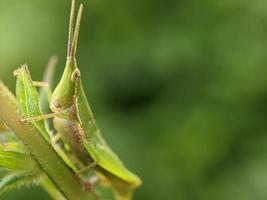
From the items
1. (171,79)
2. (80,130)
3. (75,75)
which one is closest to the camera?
(75,75)

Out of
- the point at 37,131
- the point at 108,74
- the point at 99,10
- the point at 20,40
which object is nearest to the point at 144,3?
the point at 99,10

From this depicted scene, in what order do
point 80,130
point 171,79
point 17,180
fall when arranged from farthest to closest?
point 171,79
point 80,130
point 17,180

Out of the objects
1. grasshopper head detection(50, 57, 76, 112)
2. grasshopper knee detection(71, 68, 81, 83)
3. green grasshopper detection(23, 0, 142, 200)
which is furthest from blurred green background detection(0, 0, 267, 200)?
grasshopper knee detection(71, 68, 81, 83)

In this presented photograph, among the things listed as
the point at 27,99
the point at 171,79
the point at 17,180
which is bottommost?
the point at 171,79

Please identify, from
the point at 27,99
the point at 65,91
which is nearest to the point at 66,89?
the point at 65,91

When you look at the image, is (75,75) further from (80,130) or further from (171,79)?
(171,79)

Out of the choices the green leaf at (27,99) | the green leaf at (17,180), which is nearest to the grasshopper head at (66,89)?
the green leaf at (27,99)

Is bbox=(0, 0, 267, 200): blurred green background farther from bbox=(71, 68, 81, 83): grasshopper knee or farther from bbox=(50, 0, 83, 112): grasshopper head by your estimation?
bbox=(71, 68, 81, 83): grasshopper knee

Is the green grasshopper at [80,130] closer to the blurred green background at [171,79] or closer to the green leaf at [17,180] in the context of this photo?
the green leaf at [17,180]
